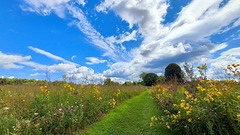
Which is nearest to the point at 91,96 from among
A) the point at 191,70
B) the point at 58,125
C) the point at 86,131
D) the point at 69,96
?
the point at 69,96


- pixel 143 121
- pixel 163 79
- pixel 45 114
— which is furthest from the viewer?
pixel 163 79

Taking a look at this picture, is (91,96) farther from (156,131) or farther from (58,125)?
(156,131)

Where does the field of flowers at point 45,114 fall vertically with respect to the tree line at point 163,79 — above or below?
below

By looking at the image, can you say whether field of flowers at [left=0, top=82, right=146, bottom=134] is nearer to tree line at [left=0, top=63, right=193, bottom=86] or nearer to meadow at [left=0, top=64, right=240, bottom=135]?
meadow at [left=0, top=64, right=240, bottom=135]

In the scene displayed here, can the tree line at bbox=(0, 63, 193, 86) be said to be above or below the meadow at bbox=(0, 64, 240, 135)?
above

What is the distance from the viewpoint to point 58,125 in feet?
9.00

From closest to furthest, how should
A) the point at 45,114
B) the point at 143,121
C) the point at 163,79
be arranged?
the point at 45,114, the point at 143,121, the point at 163,79

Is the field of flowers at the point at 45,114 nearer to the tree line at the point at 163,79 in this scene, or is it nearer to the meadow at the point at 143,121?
the meadow at the point at 143,121

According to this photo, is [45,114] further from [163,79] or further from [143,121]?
[163,79]

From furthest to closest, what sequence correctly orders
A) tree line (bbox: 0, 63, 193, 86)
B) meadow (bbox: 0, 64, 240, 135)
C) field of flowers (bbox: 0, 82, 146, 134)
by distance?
tree line (bbox: 0, 63, 193, 86), field of flowers (bbox: 0, 82, 146, 134), meadow (bbox: 0, 64, 240, 135)

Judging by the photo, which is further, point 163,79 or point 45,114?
point 163,79

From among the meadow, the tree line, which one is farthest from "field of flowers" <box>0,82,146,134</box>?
the tree line

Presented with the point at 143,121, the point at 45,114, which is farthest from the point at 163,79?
the point at 45,114

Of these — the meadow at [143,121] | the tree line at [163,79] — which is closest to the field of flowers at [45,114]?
the meadow at [143,121]
